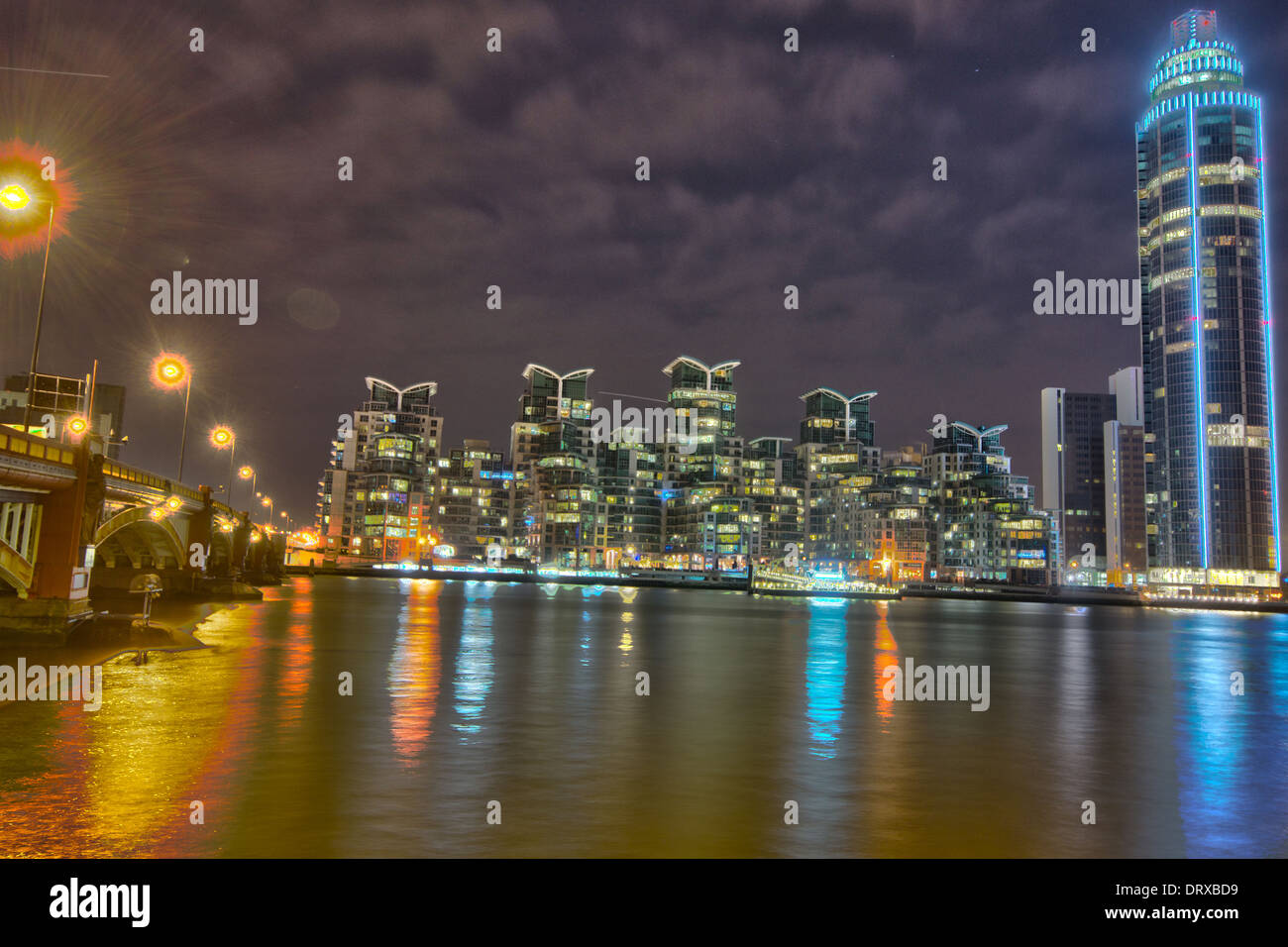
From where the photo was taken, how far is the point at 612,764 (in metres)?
18.3

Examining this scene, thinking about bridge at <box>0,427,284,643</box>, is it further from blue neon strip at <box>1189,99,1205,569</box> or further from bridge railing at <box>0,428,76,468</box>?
blue neon strip at <box>1189,99,1205,569</box>

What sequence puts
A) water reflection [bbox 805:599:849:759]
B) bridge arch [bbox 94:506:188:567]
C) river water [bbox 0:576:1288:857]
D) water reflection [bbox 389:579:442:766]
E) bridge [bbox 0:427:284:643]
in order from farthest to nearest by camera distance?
bridge arch [bbox 94:506:188:567], bridge [bbox 0:427:284:643], water reflection [bbox 805:599:849:759], water reflection [bbox 389:579:442:766], river water [bbox 0:576:1288:857]

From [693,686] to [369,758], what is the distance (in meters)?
16.6

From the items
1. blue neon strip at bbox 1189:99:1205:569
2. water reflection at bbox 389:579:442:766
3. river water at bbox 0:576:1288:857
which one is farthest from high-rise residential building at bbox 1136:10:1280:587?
water reflection at bbox 389:579:442:766

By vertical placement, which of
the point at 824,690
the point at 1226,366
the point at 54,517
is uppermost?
the point at 1226,366

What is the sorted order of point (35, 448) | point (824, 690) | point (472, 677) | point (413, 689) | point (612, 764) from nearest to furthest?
point (612, 764)
point (413, 689)
point (472, 677)
point (824, 690)
point (35, 448)

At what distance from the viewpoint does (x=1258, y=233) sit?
193 meters

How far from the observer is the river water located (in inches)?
515

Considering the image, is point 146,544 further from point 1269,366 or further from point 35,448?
point 1269,366

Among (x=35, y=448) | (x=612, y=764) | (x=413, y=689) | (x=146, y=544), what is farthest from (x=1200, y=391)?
(x=35, y=448)

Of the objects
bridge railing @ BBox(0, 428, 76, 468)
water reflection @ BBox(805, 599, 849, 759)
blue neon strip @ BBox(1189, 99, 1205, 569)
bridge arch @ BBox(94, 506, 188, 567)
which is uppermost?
blue neon strip @ BBox(1189, 99, 1205, 569)

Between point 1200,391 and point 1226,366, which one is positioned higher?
point 1226,366

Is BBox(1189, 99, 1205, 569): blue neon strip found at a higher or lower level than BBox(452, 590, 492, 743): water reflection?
higher

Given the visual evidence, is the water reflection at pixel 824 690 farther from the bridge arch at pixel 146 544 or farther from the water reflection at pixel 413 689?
the bridge arch at pixel 146 544
